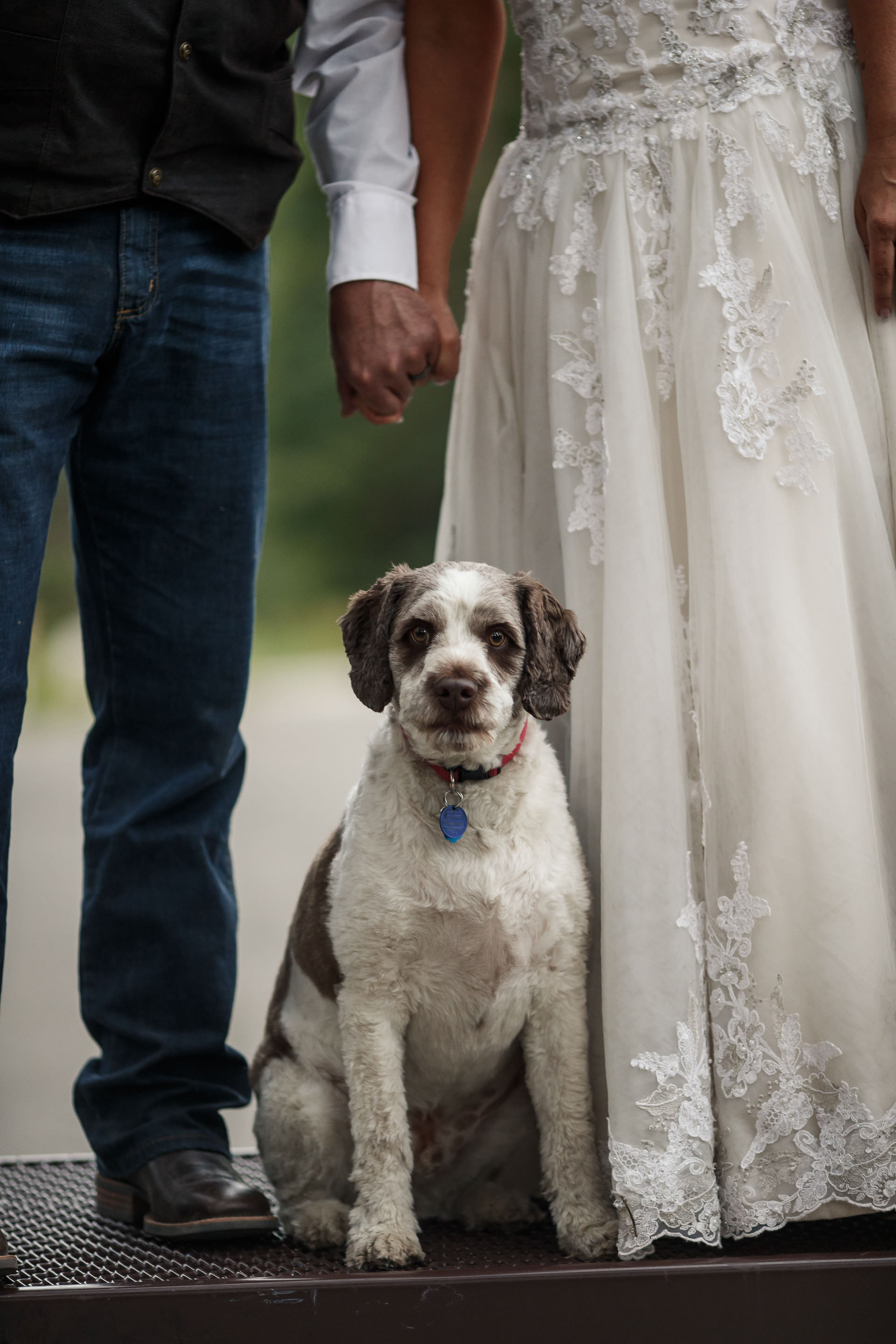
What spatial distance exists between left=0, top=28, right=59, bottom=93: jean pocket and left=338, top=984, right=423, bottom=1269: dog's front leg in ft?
3.97

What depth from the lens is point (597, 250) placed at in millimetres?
1743

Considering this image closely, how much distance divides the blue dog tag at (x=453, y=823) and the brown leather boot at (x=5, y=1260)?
0.70 metres

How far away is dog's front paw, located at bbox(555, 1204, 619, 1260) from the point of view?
1539 millimetres

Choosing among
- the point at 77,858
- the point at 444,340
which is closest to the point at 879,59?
the point at 444,340

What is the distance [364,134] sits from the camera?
1943 millimetres

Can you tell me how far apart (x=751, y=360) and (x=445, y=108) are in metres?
0.74

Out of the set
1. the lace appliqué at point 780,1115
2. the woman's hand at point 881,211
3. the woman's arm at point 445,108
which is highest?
the woman's arm at point 445,108

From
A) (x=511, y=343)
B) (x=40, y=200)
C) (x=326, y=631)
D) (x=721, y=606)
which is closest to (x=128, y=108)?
(x=40, y=200)

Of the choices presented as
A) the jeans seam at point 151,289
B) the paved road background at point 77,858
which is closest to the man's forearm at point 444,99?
the jeans seam at point 151,289

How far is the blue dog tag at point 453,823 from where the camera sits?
1.60 m

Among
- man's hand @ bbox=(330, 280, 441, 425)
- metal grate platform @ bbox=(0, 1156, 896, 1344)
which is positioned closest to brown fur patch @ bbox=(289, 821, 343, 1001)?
metal grate platform @ bbox=(0, 1156, 896, 1344)

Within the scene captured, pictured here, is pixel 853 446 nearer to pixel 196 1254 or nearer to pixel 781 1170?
pixel 781 1170

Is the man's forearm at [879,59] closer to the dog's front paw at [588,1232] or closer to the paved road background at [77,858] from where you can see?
the dog's front paw at [588,1232]

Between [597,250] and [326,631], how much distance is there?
696cm
